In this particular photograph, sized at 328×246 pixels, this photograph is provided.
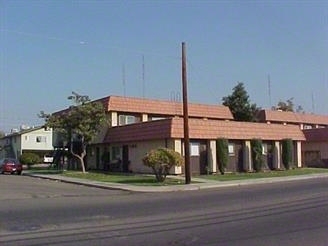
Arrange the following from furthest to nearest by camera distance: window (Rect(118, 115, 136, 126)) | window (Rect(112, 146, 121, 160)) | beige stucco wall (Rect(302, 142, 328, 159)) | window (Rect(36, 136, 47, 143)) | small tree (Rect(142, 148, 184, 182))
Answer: window (Rect(36, 136, 47, 143)), beige stucco wall (Rect(302, 142, 328, 159)), window (Rect(118, 115, 136, 126)), window (Rect(112, 146, 121, 160)), small tree (Rect(142, 148, 184, 182))

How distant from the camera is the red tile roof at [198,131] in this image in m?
37.4

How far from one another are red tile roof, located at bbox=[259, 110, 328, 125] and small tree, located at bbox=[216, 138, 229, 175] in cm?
2336

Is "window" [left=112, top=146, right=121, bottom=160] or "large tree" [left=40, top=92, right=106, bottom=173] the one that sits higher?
"large tree" [left=40, top=92, right=106, bottom=173]

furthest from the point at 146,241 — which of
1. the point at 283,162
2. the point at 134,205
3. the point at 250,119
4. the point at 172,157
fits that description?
the point at 250,119

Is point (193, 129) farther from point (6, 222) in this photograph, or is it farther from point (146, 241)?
point (146, 241)

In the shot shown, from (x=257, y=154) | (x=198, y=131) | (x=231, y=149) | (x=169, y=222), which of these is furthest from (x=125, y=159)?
(x=169, y=222)

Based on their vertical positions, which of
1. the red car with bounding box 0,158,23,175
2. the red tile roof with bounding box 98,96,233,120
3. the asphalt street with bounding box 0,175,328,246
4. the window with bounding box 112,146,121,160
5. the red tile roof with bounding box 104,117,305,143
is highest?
the red tile roof with bounding box 98,96,233,120

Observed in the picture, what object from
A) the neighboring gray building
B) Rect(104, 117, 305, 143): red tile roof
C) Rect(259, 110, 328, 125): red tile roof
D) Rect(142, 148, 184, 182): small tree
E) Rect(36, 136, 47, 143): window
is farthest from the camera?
Rect(36, 136, 47, 143): window

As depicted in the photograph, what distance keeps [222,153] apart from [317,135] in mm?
20150

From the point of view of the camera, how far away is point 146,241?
1002 centimetres

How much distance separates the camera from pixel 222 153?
39.2m

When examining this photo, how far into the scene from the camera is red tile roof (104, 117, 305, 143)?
3741 centimetres

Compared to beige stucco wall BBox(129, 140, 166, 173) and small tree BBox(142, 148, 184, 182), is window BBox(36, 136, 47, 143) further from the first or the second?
small tree BBox(142, 148, 184, 182)

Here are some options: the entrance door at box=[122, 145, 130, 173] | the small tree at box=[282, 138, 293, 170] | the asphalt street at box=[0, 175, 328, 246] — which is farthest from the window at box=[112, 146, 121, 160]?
the asphalt street at box=[0, 175, 328, 246]
